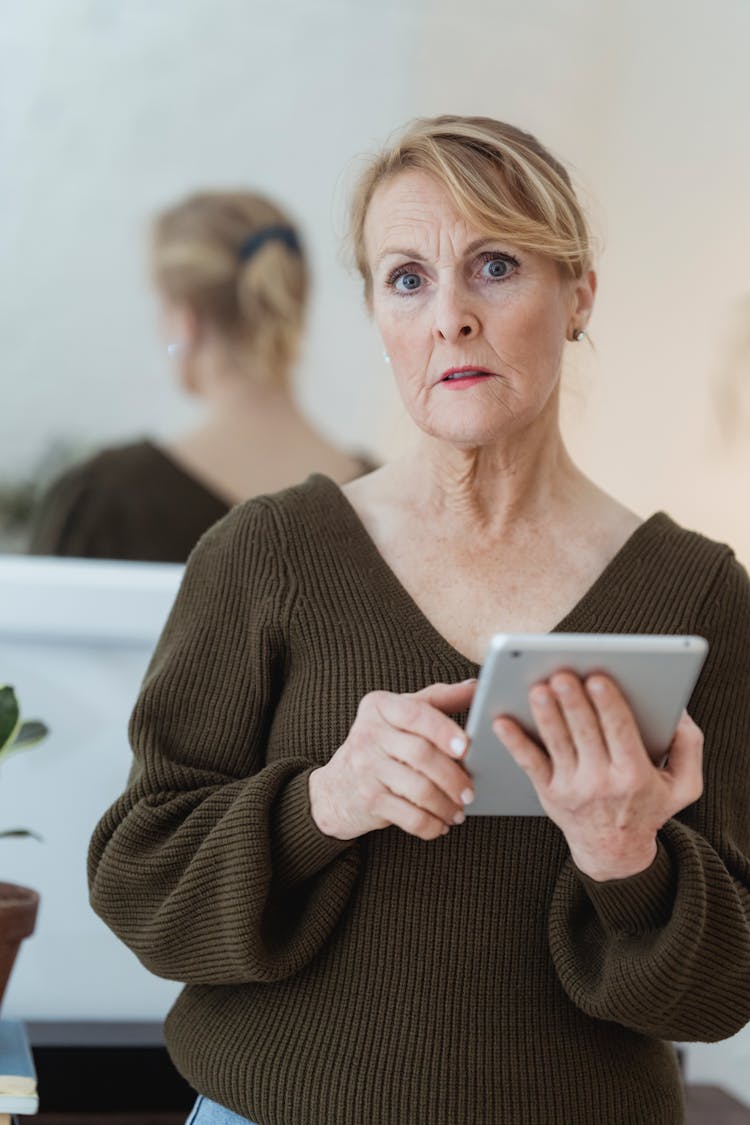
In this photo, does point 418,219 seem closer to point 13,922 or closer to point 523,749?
point 523,749

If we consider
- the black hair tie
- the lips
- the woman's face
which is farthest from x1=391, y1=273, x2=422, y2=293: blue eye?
the black hair tie

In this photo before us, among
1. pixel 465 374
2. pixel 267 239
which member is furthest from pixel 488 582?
pixel 267 239

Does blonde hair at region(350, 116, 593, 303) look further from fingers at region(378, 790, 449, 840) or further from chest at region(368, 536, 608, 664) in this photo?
fingers at region(378, 790, 449, 840)

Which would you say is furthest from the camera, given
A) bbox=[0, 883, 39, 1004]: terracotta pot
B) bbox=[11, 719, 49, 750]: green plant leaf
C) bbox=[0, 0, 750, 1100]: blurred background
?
bbox=[0, 0, 750, 1100]: blurred background

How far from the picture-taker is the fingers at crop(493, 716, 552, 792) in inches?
38.3

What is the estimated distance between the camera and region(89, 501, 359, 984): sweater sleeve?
1188 millimetres

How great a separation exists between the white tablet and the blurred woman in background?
1045 mm

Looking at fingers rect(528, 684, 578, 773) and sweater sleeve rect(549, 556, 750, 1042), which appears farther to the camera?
sweater sleeve rect(549, 556, 750, 1042)

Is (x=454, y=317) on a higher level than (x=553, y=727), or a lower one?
higher

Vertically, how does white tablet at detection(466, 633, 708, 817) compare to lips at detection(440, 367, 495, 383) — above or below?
below

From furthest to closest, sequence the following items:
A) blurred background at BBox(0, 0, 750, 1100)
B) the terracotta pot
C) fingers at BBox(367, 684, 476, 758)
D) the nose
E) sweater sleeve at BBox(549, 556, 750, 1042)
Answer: blurred background at BBox(0, 0, 750, 1100)
the terracotta pot
the nose
sweater sleeve at BBox(549, 556, 750, 1042)
fingers at BBox(367, 684, 476, 758)

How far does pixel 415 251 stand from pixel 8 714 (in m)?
0.73

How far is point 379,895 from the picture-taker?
1.25m

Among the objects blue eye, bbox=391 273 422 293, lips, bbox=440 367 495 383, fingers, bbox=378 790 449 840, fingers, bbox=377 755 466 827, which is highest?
blue eye, bbox=391 273 422 293
